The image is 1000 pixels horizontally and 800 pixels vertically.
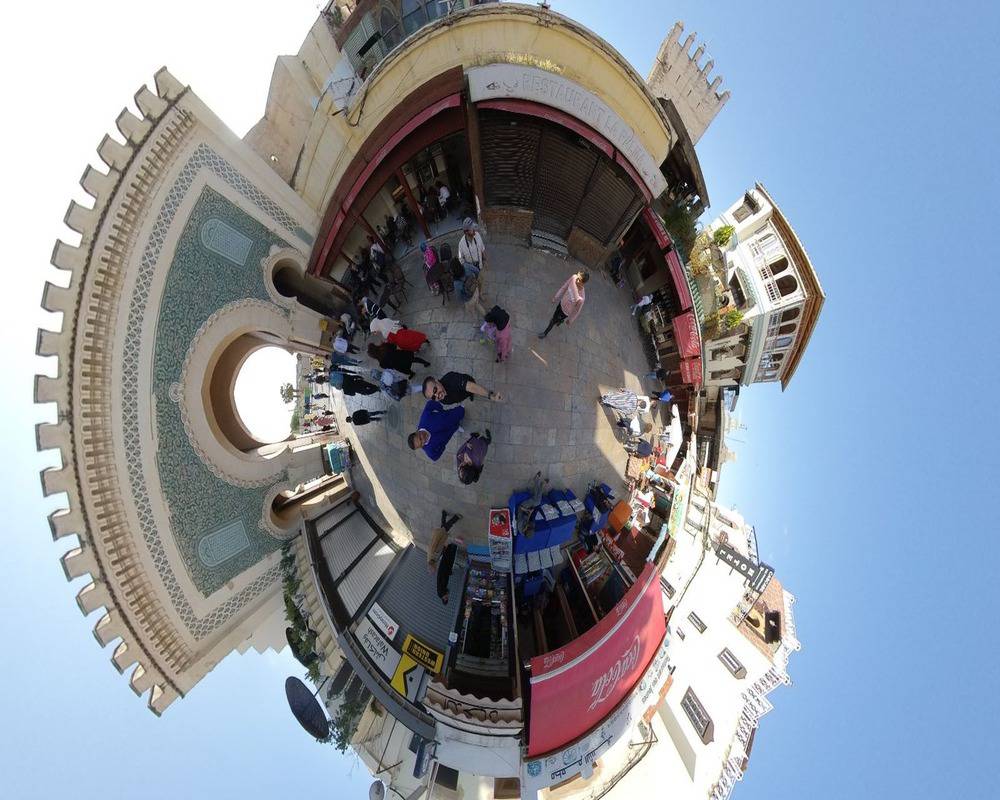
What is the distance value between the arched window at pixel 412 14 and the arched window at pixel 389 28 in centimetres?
12

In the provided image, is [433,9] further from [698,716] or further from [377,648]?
[698,716]

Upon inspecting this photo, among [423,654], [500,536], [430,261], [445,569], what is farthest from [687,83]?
[423,654]

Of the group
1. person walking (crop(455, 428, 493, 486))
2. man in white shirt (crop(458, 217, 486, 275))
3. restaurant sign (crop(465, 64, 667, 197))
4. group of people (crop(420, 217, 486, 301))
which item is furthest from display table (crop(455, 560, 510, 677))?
restaurant sign (crop(465, 64, 667, 197))

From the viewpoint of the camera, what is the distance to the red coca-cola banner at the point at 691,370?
20.5ft

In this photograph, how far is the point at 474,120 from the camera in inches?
164

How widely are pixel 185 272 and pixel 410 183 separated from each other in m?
3.54

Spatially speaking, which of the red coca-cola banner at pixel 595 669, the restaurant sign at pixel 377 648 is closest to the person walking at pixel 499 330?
the red coca-cola banner at pixel 595 669

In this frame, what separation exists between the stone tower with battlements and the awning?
4654 millimetres

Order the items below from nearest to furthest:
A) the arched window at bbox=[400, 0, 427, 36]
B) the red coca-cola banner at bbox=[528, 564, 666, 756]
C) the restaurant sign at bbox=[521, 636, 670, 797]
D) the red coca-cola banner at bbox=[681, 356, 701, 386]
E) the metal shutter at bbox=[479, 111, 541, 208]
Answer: the red coca-cola banner at bbox=[528, 564, 666, 756]
the restaurant sign at bbox=[521, 636, 670, 797]
the arched window at bbox=[400, 0, 427, 36]
the metal shutter at bbox=[479, 111, 541, 208]
the red coca-cola banner at bbox=[681, 356, 701, 386]

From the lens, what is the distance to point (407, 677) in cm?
427

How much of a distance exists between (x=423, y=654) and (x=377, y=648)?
71 cm

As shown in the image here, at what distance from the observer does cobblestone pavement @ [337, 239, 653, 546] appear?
476 cm

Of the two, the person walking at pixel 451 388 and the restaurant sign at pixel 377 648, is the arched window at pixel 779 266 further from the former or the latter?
the restaurant sign at pixel 377 648

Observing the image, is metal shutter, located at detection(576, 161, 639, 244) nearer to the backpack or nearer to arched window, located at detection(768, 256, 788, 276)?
the backpack
